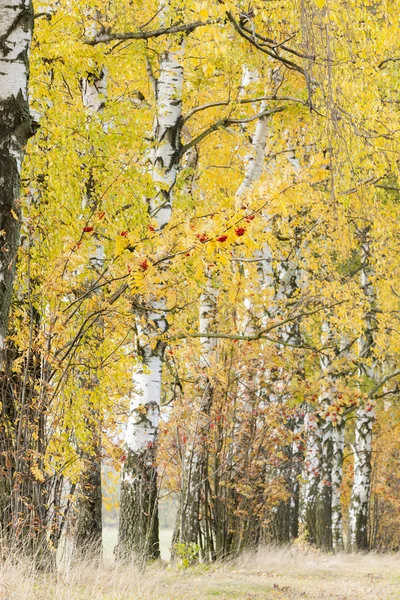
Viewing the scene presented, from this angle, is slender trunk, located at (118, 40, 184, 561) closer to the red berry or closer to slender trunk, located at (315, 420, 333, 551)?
the red berry

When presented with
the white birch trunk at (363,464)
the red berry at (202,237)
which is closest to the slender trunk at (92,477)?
the red berry at (202,237)

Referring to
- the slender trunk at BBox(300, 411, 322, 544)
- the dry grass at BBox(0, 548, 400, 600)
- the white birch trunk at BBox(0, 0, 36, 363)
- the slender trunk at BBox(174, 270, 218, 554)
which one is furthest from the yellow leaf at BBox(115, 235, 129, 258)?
the slender trunk at BBox(300, 411, 322, 544)

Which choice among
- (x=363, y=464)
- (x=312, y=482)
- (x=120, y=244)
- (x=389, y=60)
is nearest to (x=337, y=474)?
(x=363, y=464)

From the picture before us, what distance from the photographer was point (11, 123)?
4113mm

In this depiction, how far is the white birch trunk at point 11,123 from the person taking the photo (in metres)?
4.02

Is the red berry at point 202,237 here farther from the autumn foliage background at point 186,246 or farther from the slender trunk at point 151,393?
the slender trunk at point 151,393

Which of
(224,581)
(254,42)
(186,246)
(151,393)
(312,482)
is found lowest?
(224,581)

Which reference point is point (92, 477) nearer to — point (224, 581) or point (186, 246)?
point (224, 581)

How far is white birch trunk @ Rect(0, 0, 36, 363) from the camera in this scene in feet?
13.2

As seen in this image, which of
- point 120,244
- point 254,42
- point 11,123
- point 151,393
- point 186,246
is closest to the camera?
point 11,123

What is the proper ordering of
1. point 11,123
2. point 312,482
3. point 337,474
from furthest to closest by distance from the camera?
point 337,474 < point 312,482 < point 11,123

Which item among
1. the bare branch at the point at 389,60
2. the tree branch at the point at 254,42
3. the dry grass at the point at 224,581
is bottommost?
the dry grass at the point at 224,581

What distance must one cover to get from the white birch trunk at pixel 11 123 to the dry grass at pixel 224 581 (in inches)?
81.7

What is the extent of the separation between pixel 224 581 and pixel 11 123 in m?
5.55
